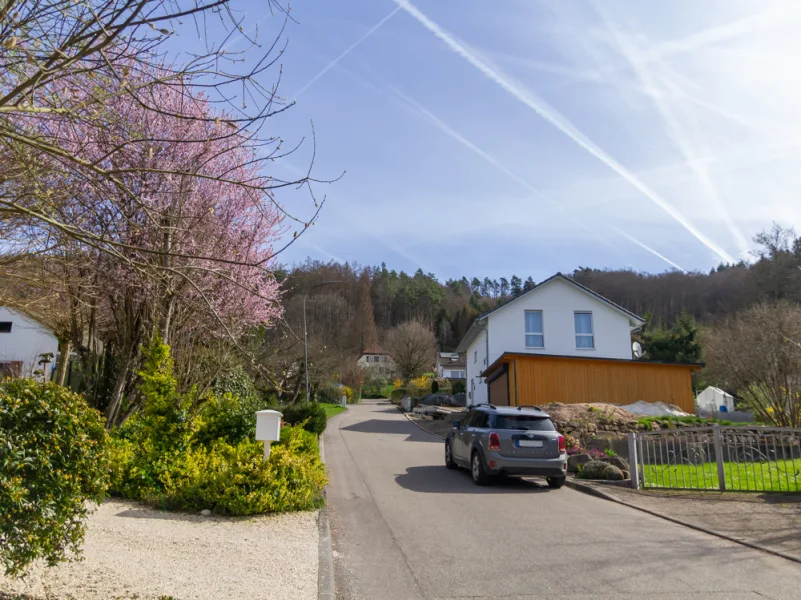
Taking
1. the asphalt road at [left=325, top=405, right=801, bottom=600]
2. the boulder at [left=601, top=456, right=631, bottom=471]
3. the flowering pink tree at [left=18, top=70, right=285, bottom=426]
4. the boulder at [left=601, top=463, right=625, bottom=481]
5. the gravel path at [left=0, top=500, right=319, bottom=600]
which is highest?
Result: the flowering pink tree at [left=18, top=70, right=285, bottom=426]

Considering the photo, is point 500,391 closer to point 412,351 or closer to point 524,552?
point 524,552

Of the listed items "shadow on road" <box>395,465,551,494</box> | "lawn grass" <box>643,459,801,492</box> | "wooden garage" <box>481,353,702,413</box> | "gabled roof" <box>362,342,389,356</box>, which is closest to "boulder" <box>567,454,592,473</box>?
"shadow on road" <box>395,465,551,494</box>

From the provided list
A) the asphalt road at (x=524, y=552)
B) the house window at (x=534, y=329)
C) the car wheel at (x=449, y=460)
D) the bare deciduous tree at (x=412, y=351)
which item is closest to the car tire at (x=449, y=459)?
the car wheel at (x=449, y=460)

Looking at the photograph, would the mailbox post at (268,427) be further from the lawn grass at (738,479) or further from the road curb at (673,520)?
the lawn grass at (738,479)

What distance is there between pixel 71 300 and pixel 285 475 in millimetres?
5415

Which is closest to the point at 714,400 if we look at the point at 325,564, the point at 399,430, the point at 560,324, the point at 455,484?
the point at 560,324

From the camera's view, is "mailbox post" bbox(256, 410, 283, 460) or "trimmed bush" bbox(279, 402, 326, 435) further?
"trimmed bush" bbox(279, 402, 326, 435)

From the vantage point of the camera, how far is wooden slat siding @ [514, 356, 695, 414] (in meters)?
26.8

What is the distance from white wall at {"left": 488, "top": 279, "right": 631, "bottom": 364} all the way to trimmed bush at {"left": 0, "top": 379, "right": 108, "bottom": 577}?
91.1 feet

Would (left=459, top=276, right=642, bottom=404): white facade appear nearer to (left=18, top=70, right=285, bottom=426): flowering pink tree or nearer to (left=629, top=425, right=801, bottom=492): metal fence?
(left=629, top=425, right=801, bottom=492): metal fence

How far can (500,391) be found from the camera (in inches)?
1208

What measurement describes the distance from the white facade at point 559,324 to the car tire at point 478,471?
1887 centimetres

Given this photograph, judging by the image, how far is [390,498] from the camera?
1102cm

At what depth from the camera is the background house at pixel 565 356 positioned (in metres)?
27.0
